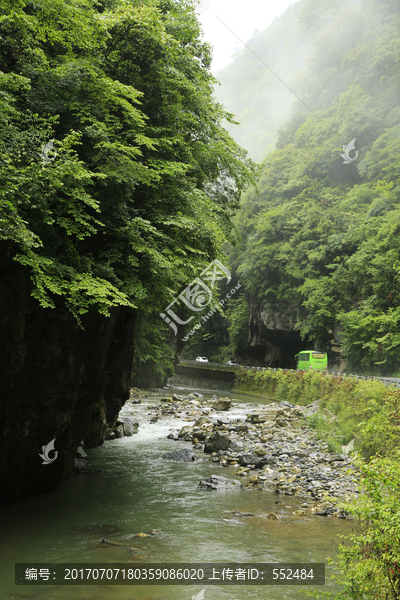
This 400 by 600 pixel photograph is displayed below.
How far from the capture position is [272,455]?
45.8ft

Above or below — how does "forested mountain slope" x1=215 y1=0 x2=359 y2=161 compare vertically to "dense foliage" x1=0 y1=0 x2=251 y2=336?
above

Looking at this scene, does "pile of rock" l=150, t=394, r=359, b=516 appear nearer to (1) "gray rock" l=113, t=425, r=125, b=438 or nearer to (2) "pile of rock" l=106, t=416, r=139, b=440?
(2) "pile of rock" l=106, t=416, r=139, b=440

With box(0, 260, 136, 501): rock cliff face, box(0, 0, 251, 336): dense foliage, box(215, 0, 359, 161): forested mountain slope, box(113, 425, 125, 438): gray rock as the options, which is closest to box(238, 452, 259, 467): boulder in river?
box(113, 425, 125, 438): gray rock

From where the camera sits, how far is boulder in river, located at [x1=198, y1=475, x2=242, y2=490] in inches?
416

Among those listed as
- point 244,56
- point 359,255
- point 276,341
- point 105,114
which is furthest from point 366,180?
point 244,56

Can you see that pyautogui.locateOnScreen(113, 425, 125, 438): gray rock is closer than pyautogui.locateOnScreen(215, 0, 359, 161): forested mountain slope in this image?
Yes

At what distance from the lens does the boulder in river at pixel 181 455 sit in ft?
43.7

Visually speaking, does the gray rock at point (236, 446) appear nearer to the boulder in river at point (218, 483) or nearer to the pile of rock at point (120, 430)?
the boulder in river at point (218, 483)

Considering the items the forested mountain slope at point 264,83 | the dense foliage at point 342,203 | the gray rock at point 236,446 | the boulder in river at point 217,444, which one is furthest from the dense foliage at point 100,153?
the forested mountain slope at point 264,83

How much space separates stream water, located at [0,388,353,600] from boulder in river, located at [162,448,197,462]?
1.68m

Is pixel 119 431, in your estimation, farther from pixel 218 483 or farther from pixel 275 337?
pixel 275 337

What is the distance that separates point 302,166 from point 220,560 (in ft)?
147

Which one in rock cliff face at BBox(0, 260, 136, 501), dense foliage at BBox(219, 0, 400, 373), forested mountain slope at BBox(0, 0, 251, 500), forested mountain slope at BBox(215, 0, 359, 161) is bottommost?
rock cliff face at BBox(0, 260, 136, 501)

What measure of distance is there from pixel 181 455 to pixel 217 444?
1.70m
